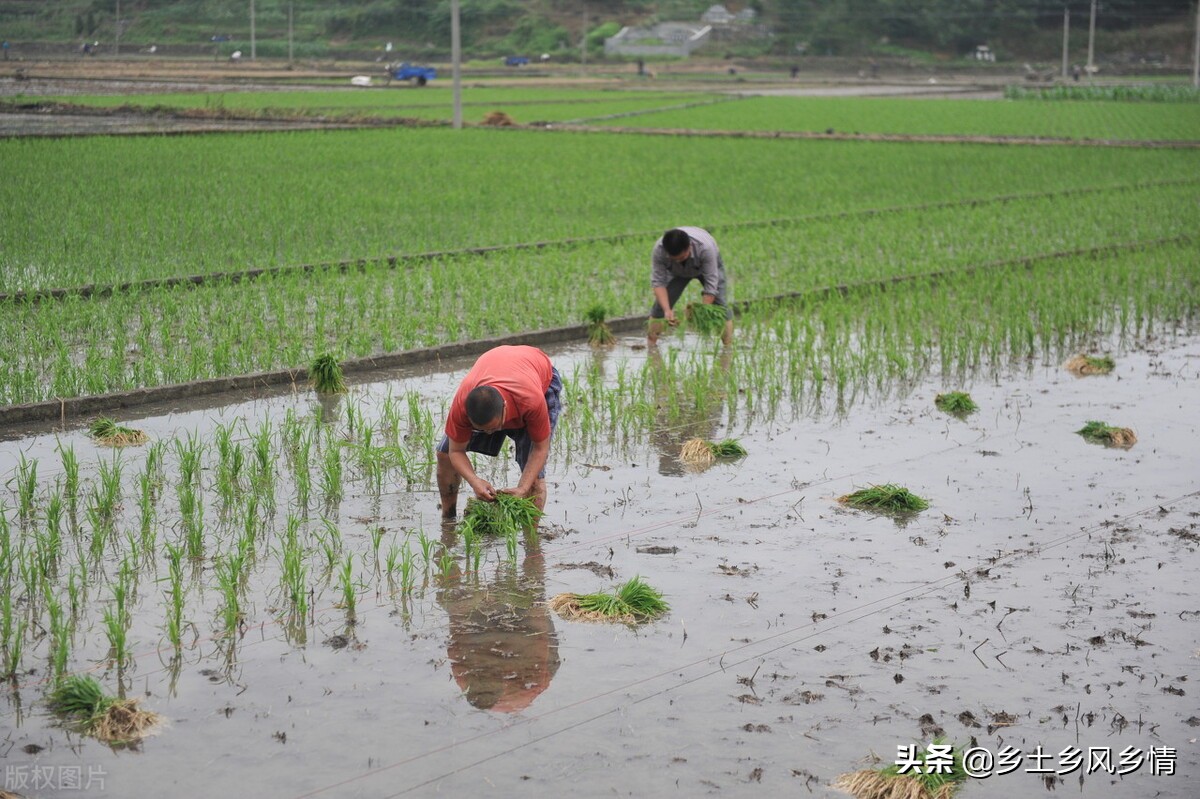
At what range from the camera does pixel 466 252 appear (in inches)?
508

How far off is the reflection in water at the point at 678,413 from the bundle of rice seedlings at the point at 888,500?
914 millimetres

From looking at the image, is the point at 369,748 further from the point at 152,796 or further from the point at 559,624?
the point at 559,624

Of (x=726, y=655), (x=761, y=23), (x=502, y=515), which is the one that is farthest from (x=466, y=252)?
(x=761, y=23)

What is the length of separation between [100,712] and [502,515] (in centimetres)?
191

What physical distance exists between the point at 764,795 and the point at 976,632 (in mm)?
1419

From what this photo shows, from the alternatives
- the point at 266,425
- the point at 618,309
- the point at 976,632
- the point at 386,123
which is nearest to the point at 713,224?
the point at 618,309

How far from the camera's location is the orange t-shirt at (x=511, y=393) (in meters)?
5.12

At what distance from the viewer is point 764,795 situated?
11.9ft

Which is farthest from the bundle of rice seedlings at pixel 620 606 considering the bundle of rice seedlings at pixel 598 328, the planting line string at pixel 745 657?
the bundle of rice seedlings at pixel 598 328

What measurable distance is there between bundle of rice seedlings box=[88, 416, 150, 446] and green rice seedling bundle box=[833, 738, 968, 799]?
4447mm

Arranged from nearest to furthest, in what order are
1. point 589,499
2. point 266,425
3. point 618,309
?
point 589,499 → point 266,425 → point 618,309

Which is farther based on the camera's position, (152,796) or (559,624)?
(559,624)

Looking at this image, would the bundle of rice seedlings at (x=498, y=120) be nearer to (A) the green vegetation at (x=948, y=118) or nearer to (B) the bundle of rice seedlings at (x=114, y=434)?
(A) the green vegetation at (x=948, y=118)

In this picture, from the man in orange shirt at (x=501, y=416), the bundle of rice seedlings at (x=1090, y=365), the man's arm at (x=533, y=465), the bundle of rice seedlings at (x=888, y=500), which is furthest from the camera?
the bundle of rice seedlings at (x=1090, y=365)
